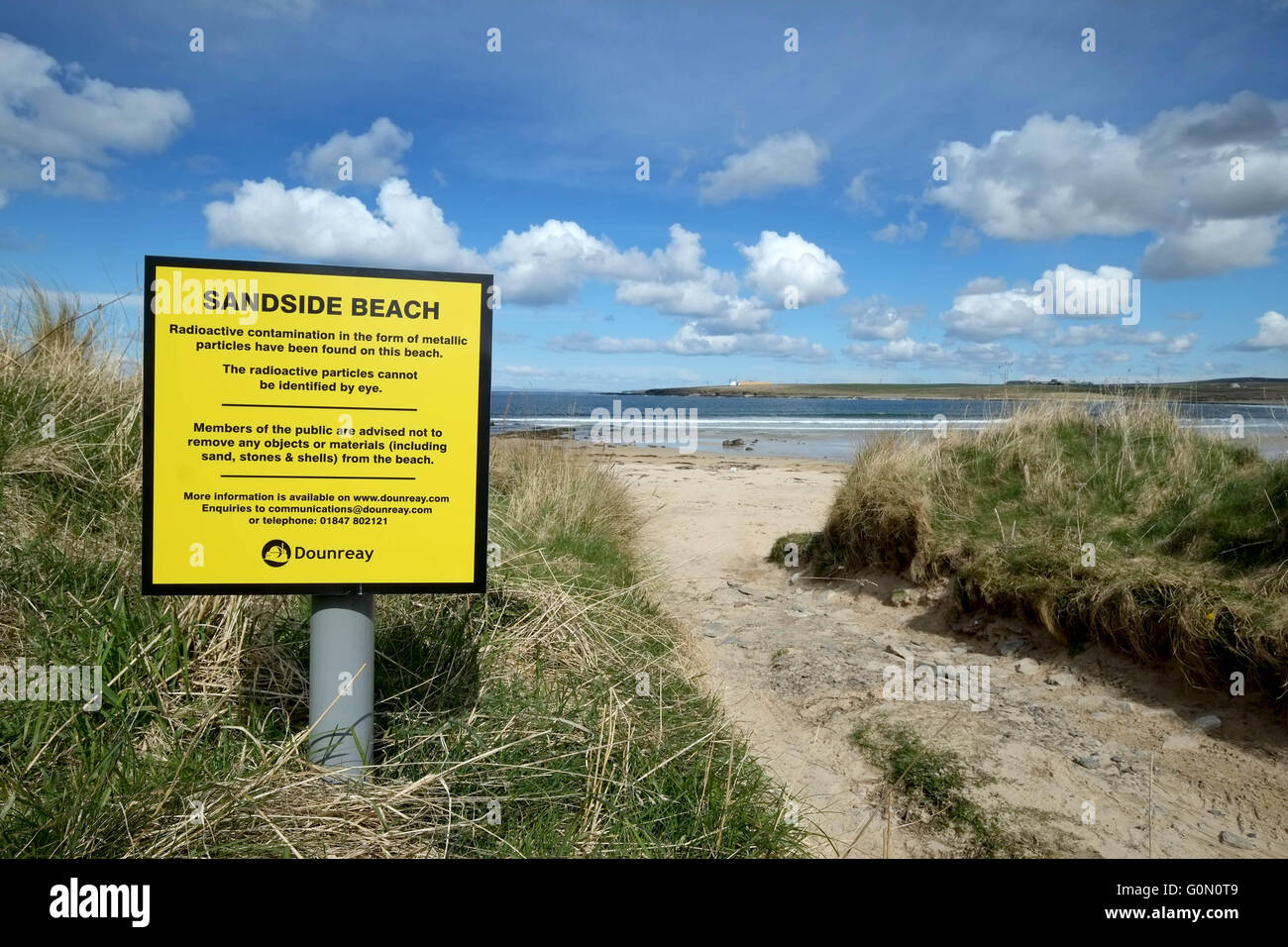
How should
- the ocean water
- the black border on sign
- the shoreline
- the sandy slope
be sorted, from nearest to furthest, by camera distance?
1. the black border on sign
2. the sandy slope
3. the ocean water
4. the shoreline

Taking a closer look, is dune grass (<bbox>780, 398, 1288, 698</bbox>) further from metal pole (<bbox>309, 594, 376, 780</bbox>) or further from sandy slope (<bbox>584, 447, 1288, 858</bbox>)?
metal pole (<bbox>309, 594, 376, 780</bbox>)

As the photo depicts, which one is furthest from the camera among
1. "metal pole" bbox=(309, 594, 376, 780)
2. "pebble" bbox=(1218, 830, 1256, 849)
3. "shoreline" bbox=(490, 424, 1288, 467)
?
"shoreline" bbox=(490, 424, 1288, 467)

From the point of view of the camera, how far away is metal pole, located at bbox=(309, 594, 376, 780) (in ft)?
9.25

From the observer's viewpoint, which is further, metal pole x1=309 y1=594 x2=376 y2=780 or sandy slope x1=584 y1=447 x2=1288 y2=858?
sandy slope x1=584 y1=447 x2=1288 y2=858

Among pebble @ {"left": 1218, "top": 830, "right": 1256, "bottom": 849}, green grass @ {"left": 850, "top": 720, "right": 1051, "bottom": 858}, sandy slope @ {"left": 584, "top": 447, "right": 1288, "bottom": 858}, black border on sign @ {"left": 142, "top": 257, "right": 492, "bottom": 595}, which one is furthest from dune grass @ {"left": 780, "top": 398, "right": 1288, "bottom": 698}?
black border on sign @ {"left": 142, "top": 257, "right": 492, "bottom": 595}

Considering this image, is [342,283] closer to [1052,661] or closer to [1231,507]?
[1052,661]

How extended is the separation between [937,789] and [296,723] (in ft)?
10.9

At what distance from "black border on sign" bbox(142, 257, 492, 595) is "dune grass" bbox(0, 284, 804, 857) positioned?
62 cm

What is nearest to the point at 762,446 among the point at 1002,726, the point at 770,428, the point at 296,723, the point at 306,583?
the point at 770,428

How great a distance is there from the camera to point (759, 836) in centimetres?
315

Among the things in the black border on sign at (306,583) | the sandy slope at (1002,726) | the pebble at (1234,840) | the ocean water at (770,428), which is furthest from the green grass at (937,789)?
the ocean water at (770,428)

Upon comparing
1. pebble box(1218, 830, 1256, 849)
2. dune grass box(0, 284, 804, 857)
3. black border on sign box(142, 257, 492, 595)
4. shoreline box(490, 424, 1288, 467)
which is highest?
shoreline box(490, 424, 1288, 467)

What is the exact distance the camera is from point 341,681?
2.85 meters

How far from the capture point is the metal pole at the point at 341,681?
2.82 m
